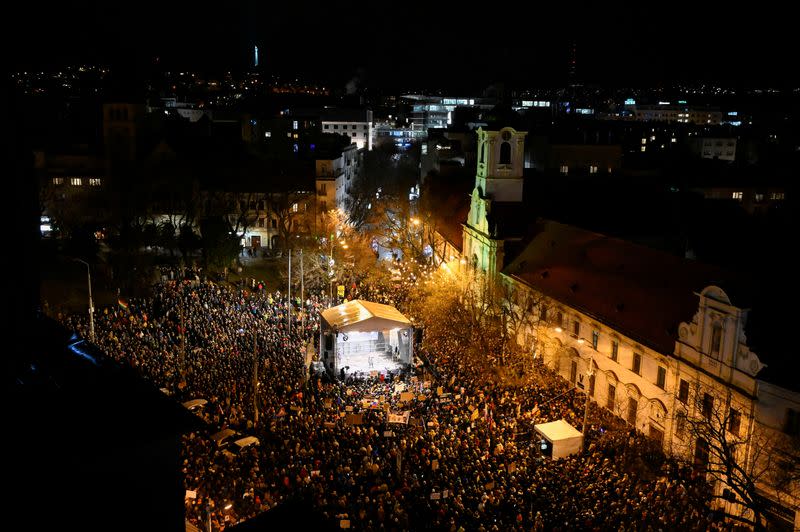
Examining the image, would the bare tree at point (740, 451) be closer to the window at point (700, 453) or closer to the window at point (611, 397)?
the window at point (700, 453)

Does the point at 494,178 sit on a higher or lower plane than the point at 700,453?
higher

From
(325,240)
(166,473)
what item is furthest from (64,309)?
(166,473)

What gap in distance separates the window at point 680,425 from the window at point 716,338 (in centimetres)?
273

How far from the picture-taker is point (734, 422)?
83.5 feet

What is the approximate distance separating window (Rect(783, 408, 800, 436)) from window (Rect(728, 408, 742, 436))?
71.2 inches

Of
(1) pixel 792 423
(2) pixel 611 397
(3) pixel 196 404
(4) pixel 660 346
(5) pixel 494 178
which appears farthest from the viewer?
(5) pixel 494 178

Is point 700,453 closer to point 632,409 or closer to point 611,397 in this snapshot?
point 632,409

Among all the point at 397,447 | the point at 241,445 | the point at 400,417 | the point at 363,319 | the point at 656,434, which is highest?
the point at 363,319

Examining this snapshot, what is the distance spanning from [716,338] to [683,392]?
3071 millimetres

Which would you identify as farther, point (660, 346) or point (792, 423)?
point (660, 346)

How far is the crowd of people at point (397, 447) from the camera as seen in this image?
2114cm

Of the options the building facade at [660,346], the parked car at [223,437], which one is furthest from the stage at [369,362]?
the parked car at [223,437]

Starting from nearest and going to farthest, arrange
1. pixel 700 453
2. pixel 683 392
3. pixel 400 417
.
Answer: pixel 700 453, pixel 400 417, pixel 683 392

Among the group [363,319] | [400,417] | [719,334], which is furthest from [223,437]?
[719,334]
